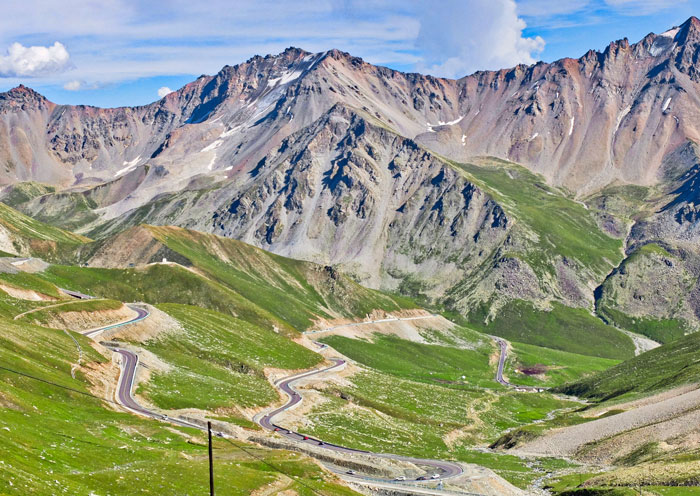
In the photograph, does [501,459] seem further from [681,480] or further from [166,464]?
[166,464]

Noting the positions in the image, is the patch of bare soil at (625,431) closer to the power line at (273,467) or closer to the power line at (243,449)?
the power line at (273,467)

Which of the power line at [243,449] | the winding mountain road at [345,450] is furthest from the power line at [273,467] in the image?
the winding mountain road at [345,450]

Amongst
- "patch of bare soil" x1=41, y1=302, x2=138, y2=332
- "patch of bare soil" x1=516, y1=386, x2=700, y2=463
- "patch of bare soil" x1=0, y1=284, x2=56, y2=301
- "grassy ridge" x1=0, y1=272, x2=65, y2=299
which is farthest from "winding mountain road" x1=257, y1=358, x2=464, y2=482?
"grassy ridge" x1=0, y1=272, x2=65, y2=299

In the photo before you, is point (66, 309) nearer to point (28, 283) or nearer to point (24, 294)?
point (24, 294)

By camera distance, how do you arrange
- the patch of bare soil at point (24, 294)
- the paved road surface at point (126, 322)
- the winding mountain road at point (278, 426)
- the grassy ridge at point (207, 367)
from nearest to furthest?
the winding mountain road at point (278, 426) → the grassy ridge at point (207, 367) → the paved road surface at point (126, 322) → the patch of bare soil at point (24, 294)

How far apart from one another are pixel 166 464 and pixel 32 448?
49.6 ft

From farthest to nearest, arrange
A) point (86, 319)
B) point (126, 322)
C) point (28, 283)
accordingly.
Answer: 1. point (28, 283)
2. point (126, 322)
3. point (86, 319)

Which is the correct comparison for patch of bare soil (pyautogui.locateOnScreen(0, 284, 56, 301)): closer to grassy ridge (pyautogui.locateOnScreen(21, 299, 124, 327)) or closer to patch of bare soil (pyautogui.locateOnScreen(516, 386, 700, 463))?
grassy ridge (pyautogui.locateOnScreen(21, 299, 124, 327))

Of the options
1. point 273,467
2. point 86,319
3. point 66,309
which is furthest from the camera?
point 86,319

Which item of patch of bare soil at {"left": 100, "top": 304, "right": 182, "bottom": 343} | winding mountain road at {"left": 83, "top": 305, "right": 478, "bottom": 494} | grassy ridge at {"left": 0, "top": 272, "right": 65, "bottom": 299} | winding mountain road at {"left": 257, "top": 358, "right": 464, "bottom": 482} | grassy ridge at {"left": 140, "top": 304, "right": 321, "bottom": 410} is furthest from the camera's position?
grassy ridge at {"left": 0, "top": 272, "right": 65, "bottom": 299}

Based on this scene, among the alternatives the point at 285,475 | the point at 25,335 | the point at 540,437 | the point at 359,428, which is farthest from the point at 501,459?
the point at 25,335

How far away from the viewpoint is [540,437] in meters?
159

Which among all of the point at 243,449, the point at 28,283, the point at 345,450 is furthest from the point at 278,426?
the point at 28,283

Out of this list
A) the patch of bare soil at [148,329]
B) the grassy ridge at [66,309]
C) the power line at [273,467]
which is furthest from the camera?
the patch of bare soil at [148,329]
